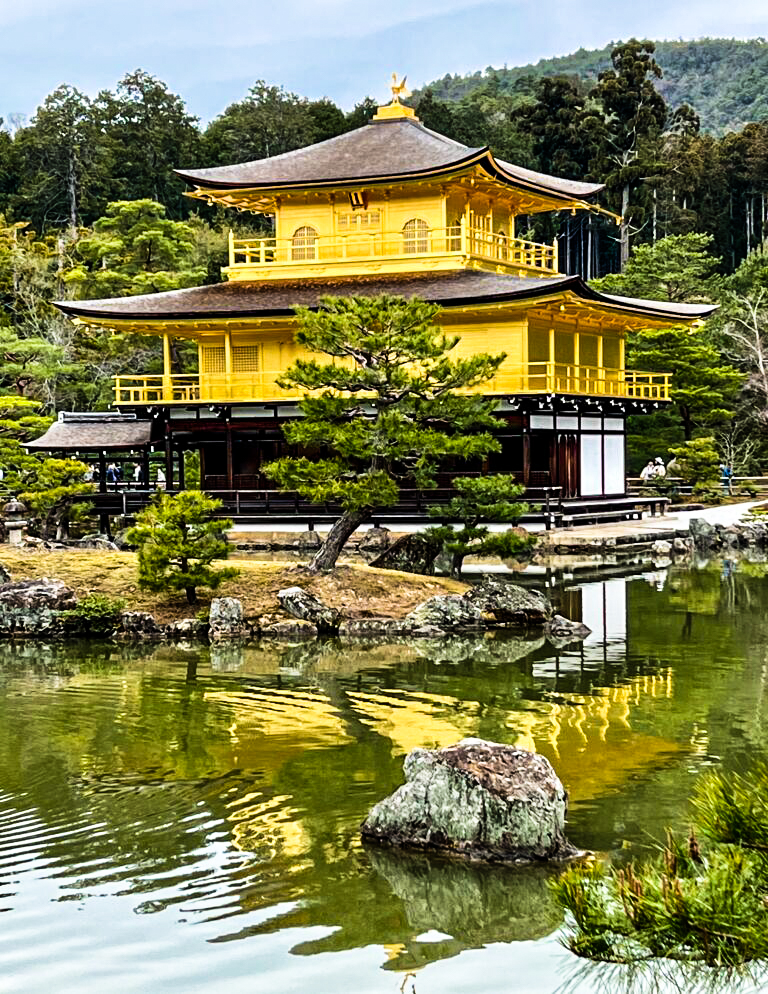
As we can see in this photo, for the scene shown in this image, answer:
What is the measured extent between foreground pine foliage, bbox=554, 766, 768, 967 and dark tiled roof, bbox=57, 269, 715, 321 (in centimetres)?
2352

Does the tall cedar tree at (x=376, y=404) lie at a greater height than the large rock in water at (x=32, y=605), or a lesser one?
greater

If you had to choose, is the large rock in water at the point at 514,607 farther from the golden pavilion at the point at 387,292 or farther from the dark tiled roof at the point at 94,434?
the dark tiled roof at the point at 94,434

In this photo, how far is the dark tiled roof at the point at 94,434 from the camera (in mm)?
29969

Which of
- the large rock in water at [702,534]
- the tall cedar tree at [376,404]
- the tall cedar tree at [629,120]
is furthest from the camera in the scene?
the tall cedar tree at [629,120]

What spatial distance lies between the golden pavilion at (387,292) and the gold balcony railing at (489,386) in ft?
0.16

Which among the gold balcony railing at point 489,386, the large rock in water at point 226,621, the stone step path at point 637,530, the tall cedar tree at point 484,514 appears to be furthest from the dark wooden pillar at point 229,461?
the large rock in water at point 226,621

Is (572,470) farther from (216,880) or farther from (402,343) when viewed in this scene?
(216,880)

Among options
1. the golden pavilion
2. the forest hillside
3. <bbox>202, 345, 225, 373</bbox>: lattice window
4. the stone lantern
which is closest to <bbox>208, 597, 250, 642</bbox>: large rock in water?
the stone lantern

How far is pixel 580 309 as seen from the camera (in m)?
30.2

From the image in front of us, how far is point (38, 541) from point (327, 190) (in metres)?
12.6

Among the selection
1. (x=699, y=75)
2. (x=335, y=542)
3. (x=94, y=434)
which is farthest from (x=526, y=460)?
(x=699, y=75)

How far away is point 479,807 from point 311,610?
952 cm

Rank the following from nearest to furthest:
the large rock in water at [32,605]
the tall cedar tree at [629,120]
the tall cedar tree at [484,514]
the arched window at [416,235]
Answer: the large rock in water at [32,605]
the tall cedar tree at [484,514]
the arched window at [416,235]
the tall cedar tree at [629,120]

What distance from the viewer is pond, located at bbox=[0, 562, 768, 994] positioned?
696 centimetres
